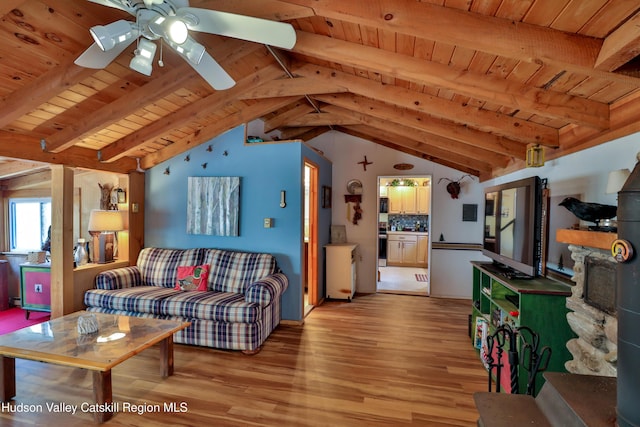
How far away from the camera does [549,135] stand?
2.54m

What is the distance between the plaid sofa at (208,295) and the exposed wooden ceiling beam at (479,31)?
2.56 meters

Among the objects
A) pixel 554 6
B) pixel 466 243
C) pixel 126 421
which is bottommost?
pixel 126 421

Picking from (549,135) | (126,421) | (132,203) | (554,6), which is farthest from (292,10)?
(132,203)

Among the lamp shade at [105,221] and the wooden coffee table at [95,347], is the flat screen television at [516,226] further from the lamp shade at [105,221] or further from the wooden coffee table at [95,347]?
the lamp shade at [105,221]

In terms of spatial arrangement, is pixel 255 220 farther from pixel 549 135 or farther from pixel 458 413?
pixel 549 135

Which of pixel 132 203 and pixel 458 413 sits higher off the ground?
pixel 132 203

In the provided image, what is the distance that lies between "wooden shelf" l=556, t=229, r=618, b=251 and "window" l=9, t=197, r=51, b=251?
6500 mm

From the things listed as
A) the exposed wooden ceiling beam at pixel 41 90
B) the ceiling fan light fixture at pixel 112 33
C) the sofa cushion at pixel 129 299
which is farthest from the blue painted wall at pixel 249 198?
the ceiling fan light fixture at pixel 112 33

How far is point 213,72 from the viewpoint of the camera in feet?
6.54

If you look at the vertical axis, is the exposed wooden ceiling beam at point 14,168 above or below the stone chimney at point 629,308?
above

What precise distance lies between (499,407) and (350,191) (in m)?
4.21

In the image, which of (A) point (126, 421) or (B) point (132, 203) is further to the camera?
(B) point (132, 203)

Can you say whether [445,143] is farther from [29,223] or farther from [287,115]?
[29,223]

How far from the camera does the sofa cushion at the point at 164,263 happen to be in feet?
12.7
